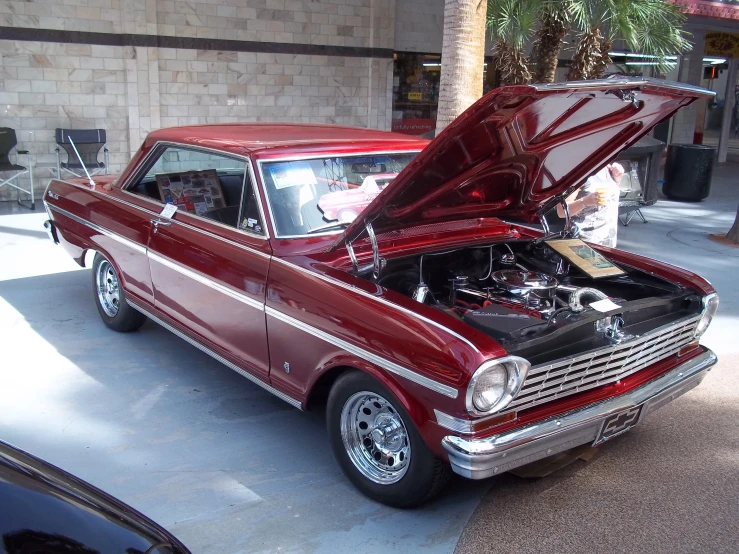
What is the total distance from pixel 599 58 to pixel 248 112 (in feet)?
19.4

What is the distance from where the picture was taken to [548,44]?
388 inches

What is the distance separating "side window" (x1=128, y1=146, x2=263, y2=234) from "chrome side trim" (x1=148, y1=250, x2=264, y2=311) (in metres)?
0.37

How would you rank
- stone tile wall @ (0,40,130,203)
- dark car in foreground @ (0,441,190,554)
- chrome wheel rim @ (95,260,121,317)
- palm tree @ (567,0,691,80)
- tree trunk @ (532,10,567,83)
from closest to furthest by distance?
dark car in foreground @ (0,441,190,554) < chrome wheel rim @ (95,260,121,317) < palm tree @ (567,0,691,80) < tree trunk @ (532,10,567,83) < stone tile wall @ (0,40,130,203)

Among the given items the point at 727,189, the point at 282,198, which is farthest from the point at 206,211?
the point at 727,189

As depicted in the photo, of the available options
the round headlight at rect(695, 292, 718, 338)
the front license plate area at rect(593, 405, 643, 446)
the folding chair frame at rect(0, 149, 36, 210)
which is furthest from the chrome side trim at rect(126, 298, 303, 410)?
the folding chair frame at rect(0, 149, 36, 210)

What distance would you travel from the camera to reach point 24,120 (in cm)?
1094

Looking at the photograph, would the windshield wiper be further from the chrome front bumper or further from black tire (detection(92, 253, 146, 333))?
black tire (detection(92, 253, 146, 333))

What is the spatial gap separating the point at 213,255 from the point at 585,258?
7.35 feet

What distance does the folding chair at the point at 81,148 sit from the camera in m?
10.9

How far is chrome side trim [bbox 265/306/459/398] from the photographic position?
123 inches

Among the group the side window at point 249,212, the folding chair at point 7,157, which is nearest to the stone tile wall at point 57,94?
the folding chair at point 7,157

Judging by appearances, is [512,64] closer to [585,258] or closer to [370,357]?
[585,258]

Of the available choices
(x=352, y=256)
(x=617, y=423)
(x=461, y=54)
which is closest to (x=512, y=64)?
(x=461, y=54)

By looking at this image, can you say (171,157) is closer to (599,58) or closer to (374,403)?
(374,403)
